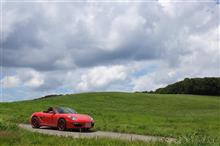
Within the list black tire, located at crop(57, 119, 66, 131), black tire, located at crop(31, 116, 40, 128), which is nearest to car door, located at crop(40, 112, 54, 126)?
black tire, located at crop(31, 116, 40, 128)

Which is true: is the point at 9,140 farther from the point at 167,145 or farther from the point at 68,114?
the point at 68,114

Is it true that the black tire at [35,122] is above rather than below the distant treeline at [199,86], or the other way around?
below

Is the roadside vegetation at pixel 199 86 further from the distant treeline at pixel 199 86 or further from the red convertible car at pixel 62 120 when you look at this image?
the red convertible car at pixel 62 120

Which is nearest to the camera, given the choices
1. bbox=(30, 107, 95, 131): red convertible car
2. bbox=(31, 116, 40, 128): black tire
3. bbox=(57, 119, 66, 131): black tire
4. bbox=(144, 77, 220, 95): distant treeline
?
bbox=(30, 107, 95, 131): red convertible car

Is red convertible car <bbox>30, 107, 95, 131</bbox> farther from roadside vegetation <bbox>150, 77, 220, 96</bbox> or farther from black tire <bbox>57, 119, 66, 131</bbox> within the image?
roadside vegetation <bbox>150, 77, 220, 96</bbox>

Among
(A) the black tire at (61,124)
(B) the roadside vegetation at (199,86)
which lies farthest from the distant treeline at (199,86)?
(A) the black tire at (61,124)

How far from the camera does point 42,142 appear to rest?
17.3 meters

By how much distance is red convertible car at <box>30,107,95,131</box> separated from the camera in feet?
88.6

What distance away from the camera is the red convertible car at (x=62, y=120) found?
27016 millimetres

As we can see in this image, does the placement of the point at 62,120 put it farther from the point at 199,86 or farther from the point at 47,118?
the point at 199,86

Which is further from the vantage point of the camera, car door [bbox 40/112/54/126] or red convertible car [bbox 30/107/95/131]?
car door [bbox 40/112/54/126]

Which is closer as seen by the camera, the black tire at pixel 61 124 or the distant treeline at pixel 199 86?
the black tire at pixel 61 124

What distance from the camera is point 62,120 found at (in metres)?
27.8

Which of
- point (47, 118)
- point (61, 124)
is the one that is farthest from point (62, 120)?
point (47, 118)
